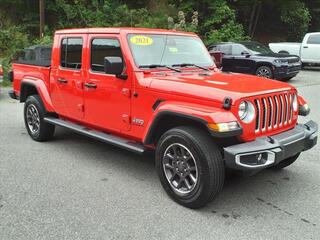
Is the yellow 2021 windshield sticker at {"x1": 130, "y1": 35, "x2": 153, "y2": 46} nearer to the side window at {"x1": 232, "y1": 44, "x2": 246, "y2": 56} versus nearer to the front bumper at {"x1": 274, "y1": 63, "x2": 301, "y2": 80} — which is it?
the front bumper at {"x1": 274, "y1": 63, "x2": 301, "y2": 80}

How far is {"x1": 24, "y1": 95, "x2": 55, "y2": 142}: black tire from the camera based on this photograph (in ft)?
21.6

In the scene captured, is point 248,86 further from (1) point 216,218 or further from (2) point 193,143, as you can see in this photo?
(1) point 216,218

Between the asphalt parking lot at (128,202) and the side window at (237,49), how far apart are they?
10.1m

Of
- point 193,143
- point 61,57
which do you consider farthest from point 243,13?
point 193,143

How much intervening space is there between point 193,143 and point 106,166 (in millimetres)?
1911

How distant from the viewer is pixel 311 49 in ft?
62.4

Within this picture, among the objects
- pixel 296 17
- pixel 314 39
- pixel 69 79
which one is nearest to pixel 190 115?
pixel 69 79

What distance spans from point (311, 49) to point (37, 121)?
1566 cm

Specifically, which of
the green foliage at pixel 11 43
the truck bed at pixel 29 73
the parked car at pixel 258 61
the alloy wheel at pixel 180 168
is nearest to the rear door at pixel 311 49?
the parked car at pixel 258 61

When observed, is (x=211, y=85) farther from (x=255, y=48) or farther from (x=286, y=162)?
(x=255, y=48)

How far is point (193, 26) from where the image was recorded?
72.5ft

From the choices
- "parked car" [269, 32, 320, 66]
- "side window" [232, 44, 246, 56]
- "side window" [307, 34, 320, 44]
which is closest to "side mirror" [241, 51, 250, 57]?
"side window" [232, 44, 246, 56]

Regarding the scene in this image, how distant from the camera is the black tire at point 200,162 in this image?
3.94m

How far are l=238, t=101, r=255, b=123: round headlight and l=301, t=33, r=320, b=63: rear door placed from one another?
647 inches
